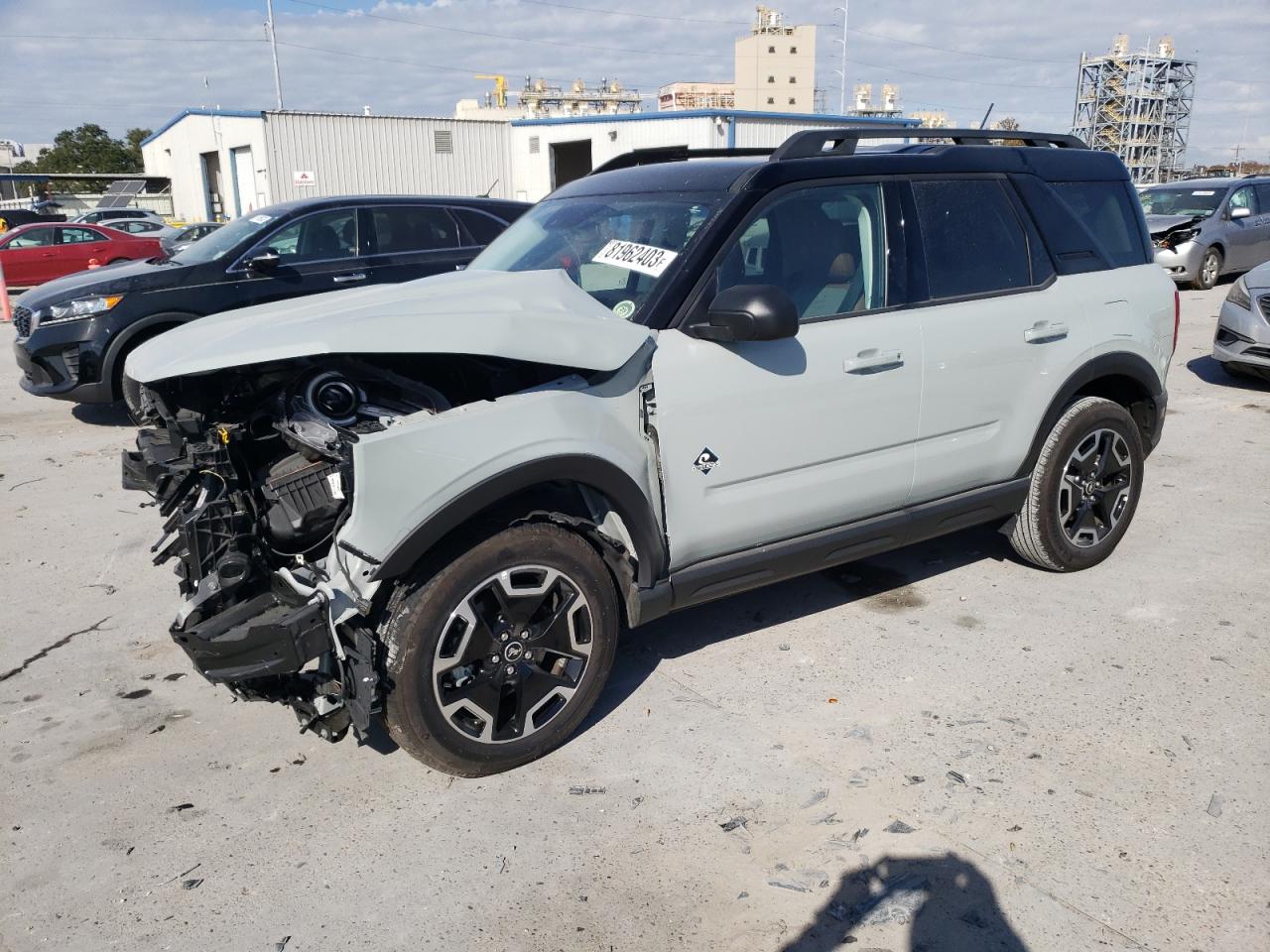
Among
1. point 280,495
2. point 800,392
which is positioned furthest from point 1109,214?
point 280,495

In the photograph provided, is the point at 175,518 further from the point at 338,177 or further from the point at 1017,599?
the point at 338,177

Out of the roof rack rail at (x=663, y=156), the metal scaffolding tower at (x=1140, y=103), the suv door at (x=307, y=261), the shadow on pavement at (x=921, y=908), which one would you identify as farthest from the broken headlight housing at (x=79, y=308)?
the metal scaffolding tower at (x=1140, y=103)

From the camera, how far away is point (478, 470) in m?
2.92

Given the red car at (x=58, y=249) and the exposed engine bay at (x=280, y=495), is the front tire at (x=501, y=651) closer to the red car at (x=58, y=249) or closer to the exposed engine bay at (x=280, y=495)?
the exposed engine bay at (x=280, y=495)

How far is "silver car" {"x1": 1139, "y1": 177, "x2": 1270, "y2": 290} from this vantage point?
15172 mm

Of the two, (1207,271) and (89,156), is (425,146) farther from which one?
(89,156)

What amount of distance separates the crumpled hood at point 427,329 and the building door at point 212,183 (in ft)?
130

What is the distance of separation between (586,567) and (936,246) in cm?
203

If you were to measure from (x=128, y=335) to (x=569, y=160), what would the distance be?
31398 millimetres

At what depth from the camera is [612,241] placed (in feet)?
12.5

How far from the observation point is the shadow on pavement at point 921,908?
249 cm

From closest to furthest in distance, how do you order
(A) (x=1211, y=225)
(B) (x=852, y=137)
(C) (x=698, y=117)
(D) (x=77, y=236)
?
(B) (x=852, y=137)
(A) (x=1211, y=225)
(D) (x=77, y=236)
(C) (x=698, y=117)

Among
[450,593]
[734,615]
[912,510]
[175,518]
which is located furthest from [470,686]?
[912,510]

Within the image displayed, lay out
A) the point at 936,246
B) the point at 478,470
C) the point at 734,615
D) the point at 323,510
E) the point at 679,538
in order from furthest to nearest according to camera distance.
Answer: the point at 734,615 → the point at 936,246 → the point at 679,538 → the point at 323,510 → the point at 478,470
